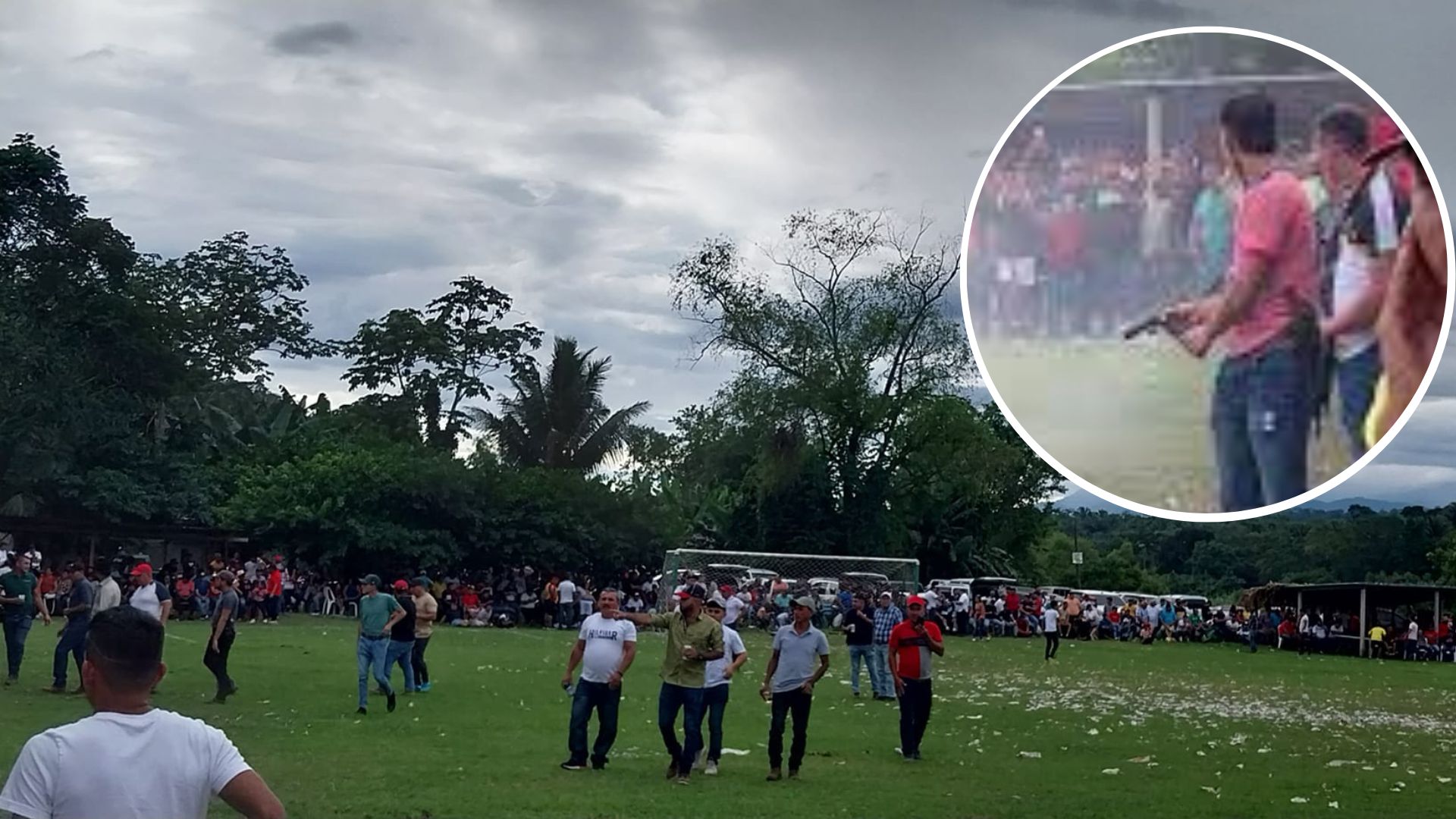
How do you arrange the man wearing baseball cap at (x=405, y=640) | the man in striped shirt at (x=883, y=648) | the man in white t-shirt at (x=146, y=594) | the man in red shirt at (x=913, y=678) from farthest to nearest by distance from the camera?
the man in striped shirt at (x=883, y=648)
the man wearing baseball cap at (x=405, y=640)
the man in white t-shirt at (x=146, y=594)
the man in red shirt at (x=913, y=678)

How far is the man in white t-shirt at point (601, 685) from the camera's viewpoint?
14336mm

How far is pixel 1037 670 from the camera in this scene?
32.6 m

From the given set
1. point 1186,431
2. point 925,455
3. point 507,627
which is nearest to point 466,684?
point 1186,431

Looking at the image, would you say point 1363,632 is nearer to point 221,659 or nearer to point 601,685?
point 221,659

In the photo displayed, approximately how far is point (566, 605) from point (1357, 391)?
38.2m

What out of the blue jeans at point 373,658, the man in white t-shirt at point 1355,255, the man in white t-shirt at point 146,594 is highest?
the man in white t-shirt at point 1355,255

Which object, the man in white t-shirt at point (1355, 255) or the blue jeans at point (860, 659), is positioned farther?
the blue jeans at point (860, 659)

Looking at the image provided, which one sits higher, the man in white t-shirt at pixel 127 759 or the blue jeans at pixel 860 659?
the man in white t-shirt at pixel 127 759

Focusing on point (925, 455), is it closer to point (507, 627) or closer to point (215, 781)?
point (507, 627)

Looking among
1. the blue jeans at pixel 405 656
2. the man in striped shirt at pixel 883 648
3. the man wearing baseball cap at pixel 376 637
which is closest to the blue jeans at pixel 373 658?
the man wearing baseball cap at pixel 376 637

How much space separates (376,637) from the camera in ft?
61.9

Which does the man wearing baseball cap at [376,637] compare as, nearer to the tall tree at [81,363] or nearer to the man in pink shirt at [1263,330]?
the man in pink shirt at [1263,330]

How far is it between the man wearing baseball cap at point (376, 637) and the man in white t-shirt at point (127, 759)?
14.5 metres

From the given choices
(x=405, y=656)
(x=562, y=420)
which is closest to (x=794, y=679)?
(x=405, y=656)
